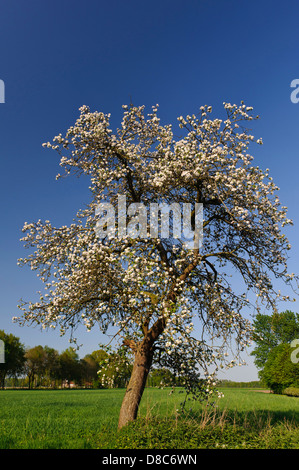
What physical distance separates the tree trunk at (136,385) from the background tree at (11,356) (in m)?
77.0

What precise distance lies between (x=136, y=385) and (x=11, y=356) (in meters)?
81.0

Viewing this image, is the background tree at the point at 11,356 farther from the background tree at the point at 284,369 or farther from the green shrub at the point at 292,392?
the green shrub at the point at 292,392

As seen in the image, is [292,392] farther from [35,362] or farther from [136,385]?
[35,362]

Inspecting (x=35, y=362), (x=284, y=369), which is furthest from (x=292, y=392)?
(x=35, y=362)

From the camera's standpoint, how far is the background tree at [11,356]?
81.3m

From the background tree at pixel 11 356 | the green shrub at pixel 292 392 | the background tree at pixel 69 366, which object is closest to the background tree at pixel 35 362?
the background tree at pixel 69 366

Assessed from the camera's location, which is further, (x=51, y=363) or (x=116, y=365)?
(x=51, y=363)

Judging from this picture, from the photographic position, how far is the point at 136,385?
490 inches

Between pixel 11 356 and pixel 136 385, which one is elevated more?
pixel 136 385

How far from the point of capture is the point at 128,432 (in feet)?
35.2

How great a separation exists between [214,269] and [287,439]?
248 inches
